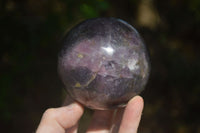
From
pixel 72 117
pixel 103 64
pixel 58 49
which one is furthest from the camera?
pixel 58 49

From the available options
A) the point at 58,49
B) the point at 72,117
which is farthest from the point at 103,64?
the point at 58,49

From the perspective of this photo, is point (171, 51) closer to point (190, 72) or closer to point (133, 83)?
point (190, 72)

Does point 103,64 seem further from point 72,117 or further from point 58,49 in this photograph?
point 58,49

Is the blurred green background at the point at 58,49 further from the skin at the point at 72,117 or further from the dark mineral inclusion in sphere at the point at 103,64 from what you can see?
the skin at the point at 72,117

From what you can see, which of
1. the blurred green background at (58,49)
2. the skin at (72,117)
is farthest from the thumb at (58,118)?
the blurred green background at (58,49)

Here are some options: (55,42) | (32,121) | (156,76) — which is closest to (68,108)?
(55,42)

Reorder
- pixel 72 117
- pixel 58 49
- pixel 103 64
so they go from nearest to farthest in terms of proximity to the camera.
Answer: pixel 103 64 → pixel 72 117 → pixel 58 49
